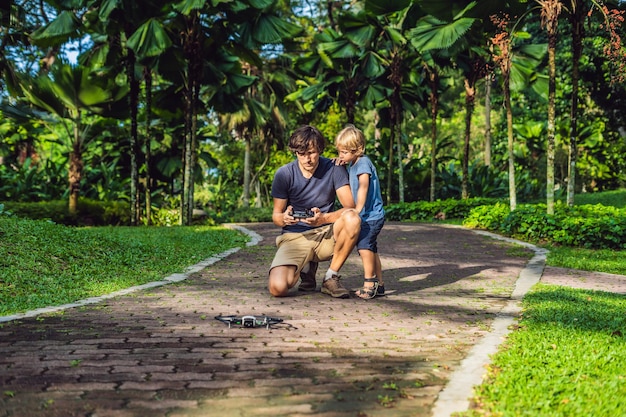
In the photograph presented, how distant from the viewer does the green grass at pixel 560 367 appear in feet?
10.4

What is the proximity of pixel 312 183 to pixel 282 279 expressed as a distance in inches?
38.0

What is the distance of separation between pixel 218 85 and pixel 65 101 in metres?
3.79

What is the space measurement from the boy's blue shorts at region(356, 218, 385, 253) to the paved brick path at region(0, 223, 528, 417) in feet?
1.75

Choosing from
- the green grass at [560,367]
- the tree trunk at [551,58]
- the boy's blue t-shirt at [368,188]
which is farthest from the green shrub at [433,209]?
the green grass at [560,367]

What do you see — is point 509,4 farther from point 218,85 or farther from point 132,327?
point 132,327

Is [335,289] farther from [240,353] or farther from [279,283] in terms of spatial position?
[240,353]

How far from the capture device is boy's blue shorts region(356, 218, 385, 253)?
20.7 ft

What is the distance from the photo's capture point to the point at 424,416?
10.1ft

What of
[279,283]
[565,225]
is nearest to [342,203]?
[279,283]

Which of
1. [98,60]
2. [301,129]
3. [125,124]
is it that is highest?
[98,60]

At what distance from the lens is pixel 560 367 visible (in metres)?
3.85

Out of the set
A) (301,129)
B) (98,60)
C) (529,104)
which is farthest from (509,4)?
(529,104)

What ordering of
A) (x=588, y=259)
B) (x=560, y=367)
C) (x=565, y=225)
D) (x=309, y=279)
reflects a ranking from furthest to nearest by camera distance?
(x=565, y=225) → (x=588, y=259) → (x=309, y=279) → (x=560, y=367)

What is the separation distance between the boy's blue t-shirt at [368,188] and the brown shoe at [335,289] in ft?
2.18
